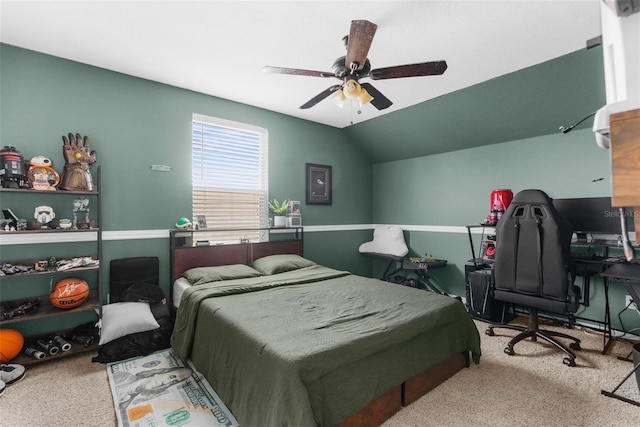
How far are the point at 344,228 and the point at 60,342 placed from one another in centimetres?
388

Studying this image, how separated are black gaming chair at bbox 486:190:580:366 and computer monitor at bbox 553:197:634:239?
1030 millimetres

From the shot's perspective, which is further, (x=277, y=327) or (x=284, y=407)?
(x=277, y=327)

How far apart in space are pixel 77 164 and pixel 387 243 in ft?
13.8

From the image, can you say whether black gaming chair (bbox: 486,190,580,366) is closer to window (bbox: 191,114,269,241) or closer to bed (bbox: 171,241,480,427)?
bed (bbox: 171,241,480,427)

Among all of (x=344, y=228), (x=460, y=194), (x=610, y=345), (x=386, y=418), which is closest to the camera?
(x=386, y=418)

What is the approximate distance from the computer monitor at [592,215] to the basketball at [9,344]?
211 inches

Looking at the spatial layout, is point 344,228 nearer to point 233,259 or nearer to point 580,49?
point 233,259

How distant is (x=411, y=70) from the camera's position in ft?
7.47

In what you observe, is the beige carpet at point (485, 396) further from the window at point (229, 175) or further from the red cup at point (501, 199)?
the window at point (229, 175)

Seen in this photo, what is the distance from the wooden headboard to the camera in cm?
353

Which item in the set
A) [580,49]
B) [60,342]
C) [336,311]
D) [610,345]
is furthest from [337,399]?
[580,49]

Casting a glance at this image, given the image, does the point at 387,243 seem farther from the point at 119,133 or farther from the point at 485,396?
the point at 119,133

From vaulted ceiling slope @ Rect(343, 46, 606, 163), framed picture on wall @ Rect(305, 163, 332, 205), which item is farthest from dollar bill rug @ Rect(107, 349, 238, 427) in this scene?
vaulted ceiling slope @ Rect(343, 46, 606, 163)

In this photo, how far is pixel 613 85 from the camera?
0.85 meters
